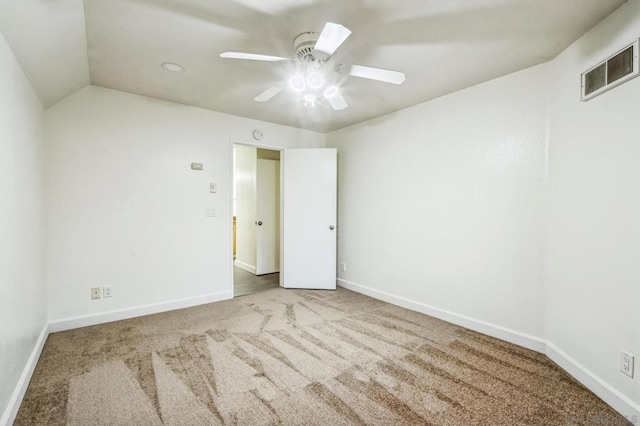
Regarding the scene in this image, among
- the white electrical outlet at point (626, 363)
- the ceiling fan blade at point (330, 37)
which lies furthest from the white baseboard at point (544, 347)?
the ceiling fan blade at point (330, 37)

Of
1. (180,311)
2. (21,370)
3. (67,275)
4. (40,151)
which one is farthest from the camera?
(180,311)

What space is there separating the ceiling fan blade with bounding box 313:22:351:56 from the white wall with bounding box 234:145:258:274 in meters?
3.75

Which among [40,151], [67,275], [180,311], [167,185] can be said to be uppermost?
[40,151]

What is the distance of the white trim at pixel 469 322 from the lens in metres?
2.43

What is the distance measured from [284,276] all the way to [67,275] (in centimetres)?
245

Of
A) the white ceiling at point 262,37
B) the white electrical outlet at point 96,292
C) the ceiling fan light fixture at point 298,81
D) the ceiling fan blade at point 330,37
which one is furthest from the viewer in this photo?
the white electrical outlet at point 96,292

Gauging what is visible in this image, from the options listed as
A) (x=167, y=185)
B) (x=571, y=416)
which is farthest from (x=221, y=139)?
(x=571, y=416)

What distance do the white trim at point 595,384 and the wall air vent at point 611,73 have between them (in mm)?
1834

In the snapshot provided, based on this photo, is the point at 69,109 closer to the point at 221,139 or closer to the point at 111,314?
the point at 221,139

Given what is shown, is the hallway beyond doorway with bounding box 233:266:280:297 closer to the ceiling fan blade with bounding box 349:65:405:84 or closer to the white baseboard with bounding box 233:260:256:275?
the white baseboard with bounding box 233:260:256:275

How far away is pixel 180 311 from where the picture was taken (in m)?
3.29

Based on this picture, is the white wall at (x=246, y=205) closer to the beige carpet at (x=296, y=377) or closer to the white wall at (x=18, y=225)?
the beige carpet at (x=296, y=377)

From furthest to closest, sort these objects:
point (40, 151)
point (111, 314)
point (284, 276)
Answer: point (284, 276) < point (111, 314) < point (40, 151)

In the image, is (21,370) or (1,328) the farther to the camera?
(21,370)
